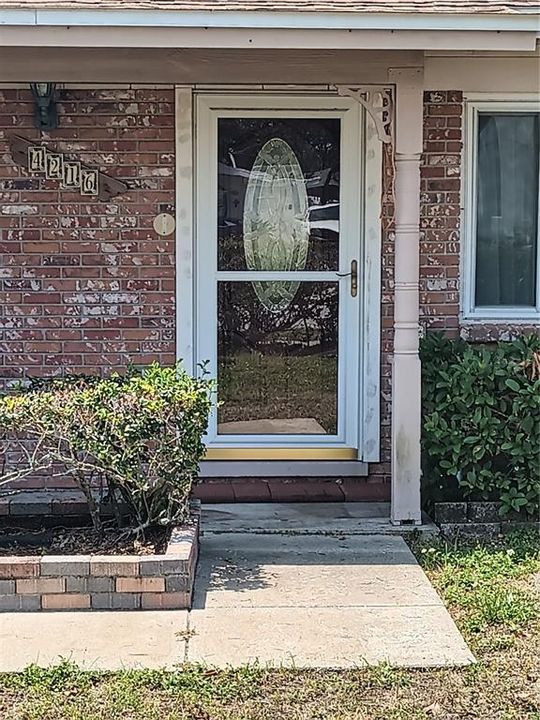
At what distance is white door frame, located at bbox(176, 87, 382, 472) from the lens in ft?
20.3

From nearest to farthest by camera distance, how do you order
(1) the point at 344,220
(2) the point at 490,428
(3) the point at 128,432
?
(3) the point at 128,432, (2) the point at 490,428, (1) the point at 344,220

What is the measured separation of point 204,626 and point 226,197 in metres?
3.11

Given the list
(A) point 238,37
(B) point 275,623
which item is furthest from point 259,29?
(B) point 275,623

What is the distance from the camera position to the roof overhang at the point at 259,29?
463cm

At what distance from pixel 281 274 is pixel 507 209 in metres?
1.53

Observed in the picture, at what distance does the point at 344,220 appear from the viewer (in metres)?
6.32

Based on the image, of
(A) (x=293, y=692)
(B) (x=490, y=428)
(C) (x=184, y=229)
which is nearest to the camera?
(A) (x=293, y=692)

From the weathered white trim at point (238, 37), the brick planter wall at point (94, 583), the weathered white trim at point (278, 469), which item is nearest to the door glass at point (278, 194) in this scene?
the weathered white trim at point (278, 469)

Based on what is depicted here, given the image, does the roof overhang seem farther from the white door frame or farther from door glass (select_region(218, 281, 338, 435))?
door glass (select_region(218, 281, 338, 435))

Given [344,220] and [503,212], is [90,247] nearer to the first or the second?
[344,220]

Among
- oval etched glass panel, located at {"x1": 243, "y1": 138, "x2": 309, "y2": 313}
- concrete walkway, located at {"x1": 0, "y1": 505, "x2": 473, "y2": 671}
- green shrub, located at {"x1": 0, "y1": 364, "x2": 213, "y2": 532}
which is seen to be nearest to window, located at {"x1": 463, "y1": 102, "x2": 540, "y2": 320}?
oval etched glass panel, located at {"x1": 243, "y1": 138, "x2": 309, "y2": 313}

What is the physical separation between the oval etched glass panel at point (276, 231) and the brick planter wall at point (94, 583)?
2.53 metres

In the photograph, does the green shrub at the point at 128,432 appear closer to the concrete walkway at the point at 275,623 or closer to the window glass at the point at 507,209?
the concrete walkway at the point at 275,623

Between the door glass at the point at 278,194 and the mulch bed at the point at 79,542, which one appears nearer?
the mulch bed at the point at 79,542
